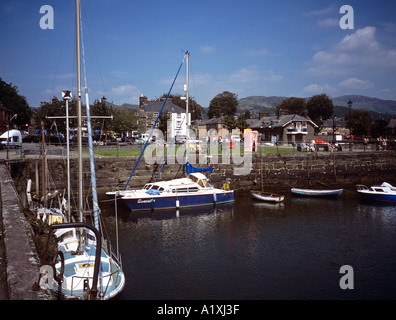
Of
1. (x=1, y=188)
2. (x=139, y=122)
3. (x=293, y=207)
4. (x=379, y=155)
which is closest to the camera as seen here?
(x=1, y=188)

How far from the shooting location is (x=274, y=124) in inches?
2820

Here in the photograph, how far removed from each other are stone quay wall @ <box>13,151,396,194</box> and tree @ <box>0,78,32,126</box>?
68.6 m

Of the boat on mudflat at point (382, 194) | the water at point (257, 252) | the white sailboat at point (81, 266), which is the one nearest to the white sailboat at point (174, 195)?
the water at point (257, 252)

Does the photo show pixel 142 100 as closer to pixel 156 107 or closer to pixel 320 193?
pixel 156 107

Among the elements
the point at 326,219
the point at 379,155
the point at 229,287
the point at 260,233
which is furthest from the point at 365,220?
the point at 379,155

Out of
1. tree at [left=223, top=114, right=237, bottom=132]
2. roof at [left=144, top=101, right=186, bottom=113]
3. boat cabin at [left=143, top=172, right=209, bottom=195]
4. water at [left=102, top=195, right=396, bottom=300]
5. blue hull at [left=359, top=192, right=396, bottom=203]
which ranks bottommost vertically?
water at [left=102, top=195, right=396, bottom=300]

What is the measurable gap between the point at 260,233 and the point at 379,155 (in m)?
32.3

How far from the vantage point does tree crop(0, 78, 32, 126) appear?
89.8 metres

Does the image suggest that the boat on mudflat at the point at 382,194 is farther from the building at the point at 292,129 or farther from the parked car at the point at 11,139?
the parked car at the point at 11,139

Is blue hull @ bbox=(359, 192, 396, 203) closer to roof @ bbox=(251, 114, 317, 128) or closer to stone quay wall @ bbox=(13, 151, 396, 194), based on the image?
stone quay wall @ bbox=(13, 151, 396, 194)

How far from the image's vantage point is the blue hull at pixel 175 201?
1081 inches

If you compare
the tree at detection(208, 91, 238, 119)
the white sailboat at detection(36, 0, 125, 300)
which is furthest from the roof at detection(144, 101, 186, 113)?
the white sailboat at detection(36, 0, 125, 300)

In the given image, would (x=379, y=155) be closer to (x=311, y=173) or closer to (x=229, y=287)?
(x=311, y=173)
